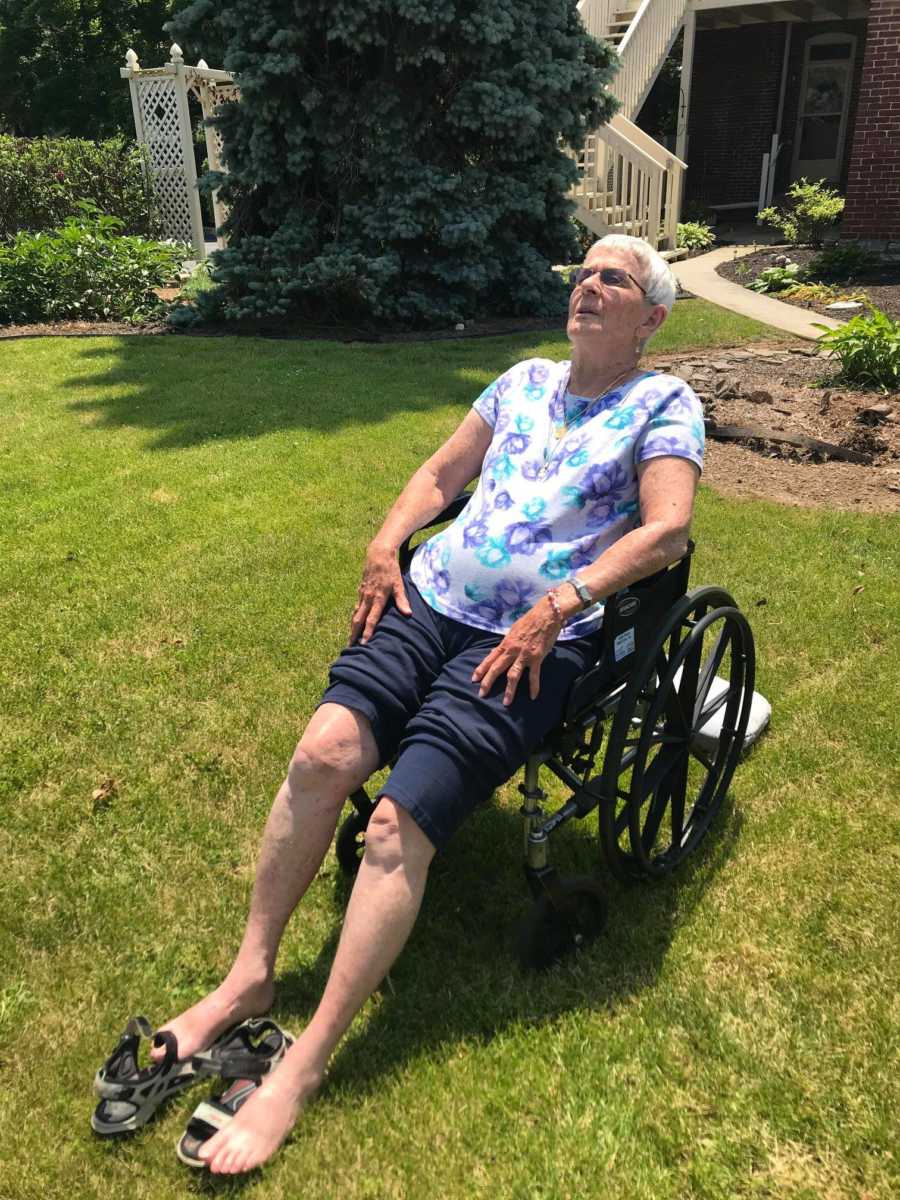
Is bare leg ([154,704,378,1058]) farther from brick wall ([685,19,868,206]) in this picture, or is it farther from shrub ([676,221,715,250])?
brick wall ([685,19,868,206])

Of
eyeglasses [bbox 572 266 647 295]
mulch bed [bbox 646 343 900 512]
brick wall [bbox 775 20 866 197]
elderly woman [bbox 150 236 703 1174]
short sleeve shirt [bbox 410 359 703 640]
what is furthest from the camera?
brick wall [bbox 775 20 866 197]

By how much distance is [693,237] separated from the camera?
1356 cm

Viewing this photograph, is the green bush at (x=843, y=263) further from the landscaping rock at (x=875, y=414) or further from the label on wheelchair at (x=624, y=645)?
the label on wheelchair at (x=624, y=645)

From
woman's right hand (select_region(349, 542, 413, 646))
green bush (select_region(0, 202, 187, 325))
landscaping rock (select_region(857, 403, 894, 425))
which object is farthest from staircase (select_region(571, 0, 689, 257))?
woman's right hand (select_region(349, 542, 413, 646))

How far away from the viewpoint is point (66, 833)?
2559 mm

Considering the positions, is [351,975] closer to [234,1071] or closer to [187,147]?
[234,1071]

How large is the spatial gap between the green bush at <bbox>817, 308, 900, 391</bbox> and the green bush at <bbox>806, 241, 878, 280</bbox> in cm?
515

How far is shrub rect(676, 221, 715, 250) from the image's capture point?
529 inches

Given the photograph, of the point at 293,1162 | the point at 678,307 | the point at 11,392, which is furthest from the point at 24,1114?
the point at 678,307

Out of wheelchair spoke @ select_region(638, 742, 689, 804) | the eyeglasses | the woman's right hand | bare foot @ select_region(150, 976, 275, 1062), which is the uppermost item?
the eyeglasses

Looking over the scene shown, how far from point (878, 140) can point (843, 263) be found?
1.83m

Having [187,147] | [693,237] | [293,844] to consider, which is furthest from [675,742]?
[693,237]

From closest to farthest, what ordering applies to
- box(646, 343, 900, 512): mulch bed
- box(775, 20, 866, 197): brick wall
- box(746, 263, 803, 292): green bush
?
box(646, 343, 900, 512): mulch bed → box(746, 263, 803, 292): green bush → box(775, 20, 866, 197): brick wall

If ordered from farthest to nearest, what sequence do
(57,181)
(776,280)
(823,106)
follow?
(823,106), (57,181), (776,280)
